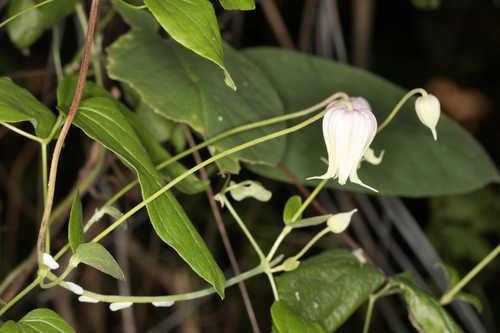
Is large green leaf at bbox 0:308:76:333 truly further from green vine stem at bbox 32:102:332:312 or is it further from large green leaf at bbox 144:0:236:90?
large green leaf at bbox 144:0:236:90

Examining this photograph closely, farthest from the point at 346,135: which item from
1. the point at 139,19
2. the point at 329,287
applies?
the point at 139,19

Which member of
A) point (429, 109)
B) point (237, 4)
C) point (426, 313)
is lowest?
point (426, 313)

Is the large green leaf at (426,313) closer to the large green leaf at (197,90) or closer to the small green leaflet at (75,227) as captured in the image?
the large green leaf at (197,90)

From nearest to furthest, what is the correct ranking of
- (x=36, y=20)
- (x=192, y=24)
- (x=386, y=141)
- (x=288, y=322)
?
(x=192, y=24) → (x=288, y=322) → (x=36, y=20) → (x=386, y=141)

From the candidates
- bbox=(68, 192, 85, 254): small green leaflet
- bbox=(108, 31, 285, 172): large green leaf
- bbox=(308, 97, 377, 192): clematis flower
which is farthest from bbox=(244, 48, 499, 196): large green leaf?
bbox=(68, 192, 85, 254): small green leaflet

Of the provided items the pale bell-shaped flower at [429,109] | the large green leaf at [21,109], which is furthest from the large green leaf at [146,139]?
the pale bell-shaped flower at [429,109]

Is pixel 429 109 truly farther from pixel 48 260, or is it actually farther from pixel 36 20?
pixel 36 20
